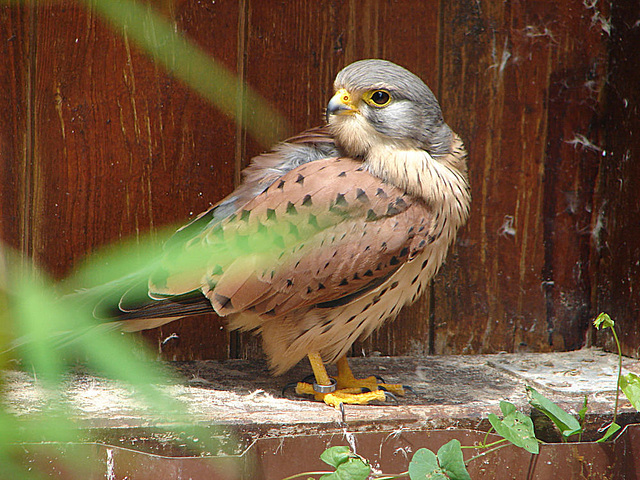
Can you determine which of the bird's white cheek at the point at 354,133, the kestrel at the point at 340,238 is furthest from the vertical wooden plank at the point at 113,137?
the bird's white cheek at the point at 354,133

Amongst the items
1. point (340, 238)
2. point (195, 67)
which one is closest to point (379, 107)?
point (340, 238)

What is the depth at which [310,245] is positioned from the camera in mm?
1994

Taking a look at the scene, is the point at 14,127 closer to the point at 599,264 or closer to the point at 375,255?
the point at 375,255

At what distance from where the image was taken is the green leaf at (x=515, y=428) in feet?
5.80

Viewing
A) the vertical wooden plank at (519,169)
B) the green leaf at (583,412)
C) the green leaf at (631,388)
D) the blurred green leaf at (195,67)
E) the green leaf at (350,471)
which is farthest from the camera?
the vertical wooden plank at (519,169)

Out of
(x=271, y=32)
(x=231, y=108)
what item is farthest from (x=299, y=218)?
(x=271, y=32)

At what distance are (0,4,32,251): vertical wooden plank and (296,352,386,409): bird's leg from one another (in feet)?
3.46

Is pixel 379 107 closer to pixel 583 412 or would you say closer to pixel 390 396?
pixel 390 396

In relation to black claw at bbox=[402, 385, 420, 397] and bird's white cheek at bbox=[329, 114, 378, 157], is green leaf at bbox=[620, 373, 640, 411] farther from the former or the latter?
bird's white cheek at bbox=[329, 114, 378, 157]

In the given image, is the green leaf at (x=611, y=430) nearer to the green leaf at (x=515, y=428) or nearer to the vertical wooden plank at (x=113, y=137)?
the green leaf at (x=515, y=428)

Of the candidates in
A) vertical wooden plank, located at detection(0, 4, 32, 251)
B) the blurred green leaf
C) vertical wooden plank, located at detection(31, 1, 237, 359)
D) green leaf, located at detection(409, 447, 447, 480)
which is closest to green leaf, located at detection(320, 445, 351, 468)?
green leaf, located at detection(409, 447, 447, 480)

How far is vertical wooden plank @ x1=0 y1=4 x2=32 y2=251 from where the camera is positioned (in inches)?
88.8

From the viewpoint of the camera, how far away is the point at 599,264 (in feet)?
8.76

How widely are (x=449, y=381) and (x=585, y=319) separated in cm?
71
